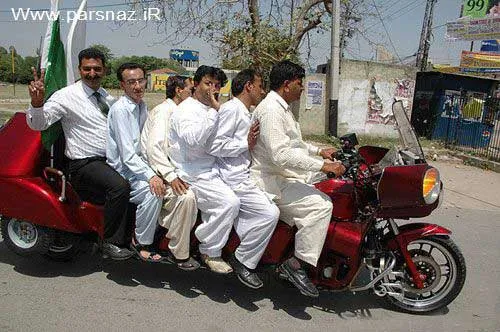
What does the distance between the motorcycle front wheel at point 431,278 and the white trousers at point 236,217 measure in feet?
3.18

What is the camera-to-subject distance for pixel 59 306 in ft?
10.2

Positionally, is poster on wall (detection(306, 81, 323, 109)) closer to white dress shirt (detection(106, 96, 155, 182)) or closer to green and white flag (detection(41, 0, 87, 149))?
green and white flag (detection(41, 0, 87, 149))

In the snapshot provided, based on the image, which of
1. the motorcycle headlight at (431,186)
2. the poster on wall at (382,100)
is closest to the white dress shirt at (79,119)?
the motorcycle headlight at (431,186)

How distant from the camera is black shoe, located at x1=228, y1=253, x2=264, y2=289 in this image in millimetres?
3139

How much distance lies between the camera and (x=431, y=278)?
3.22 meters

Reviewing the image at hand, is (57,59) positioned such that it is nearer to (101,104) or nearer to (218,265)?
(101,104)

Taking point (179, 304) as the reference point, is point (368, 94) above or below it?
above

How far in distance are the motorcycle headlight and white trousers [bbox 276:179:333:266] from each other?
617 millimetres

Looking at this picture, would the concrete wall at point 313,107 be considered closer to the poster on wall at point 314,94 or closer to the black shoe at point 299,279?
the poster on wall at point 314,94

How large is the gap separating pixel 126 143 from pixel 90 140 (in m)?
0.37

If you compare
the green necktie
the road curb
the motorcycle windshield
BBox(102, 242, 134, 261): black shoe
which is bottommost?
the road curb

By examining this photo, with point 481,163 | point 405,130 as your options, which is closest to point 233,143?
point 405,130

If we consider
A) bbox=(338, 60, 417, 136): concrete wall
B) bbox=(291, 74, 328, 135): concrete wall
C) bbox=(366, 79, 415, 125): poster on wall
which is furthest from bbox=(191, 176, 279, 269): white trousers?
bbox=(366, 79, 415, 125): poster on wall

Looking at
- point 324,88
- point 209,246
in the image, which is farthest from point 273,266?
point 324,88
